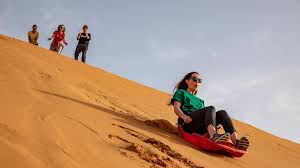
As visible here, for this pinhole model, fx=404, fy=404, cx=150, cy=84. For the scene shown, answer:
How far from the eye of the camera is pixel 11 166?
259 cm

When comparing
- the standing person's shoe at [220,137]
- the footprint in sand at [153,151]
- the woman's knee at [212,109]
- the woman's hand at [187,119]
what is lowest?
the footprint in sand at [153,151]

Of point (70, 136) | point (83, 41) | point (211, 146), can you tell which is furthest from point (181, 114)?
point (83, 41)

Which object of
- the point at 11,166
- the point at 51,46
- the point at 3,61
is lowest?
the point at 11,166

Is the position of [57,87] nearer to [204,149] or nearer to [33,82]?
[33,82]

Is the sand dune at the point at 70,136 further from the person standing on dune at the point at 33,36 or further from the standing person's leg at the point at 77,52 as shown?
the person standing on dune at the point at 33,36

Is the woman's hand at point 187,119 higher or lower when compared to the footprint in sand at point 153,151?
higher

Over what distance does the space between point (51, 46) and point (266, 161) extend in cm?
931

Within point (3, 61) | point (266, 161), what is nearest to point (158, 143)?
point (266, 161)

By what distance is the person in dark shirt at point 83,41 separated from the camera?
13.1 meters

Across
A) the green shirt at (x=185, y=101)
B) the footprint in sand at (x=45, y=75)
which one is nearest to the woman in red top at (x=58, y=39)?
the footprint in sand at (x=45, y=75)

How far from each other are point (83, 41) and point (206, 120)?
8.70m

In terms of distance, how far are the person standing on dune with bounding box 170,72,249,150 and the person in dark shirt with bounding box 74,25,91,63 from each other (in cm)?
758

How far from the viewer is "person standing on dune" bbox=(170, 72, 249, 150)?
5.11 meters

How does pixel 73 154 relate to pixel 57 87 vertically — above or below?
below
